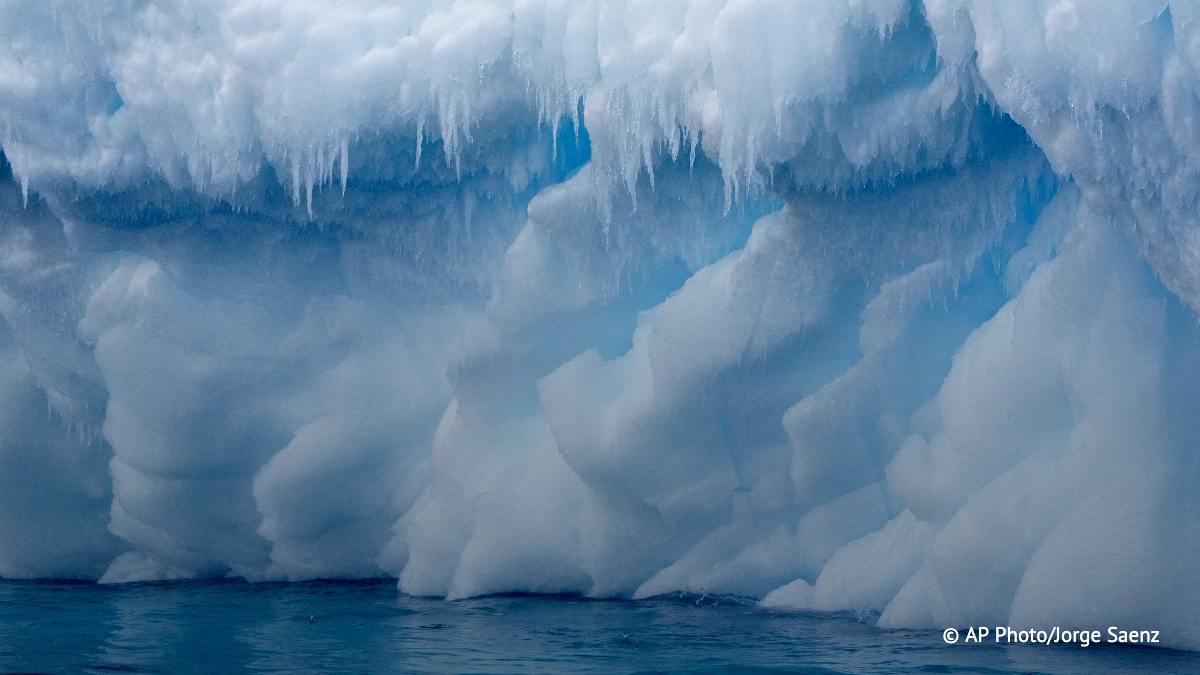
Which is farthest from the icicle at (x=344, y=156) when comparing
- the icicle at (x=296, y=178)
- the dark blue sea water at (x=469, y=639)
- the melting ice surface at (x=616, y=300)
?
the dark blue sea water at (x=469, y=639)

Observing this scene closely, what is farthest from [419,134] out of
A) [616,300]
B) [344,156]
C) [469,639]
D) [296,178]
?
[469,639]

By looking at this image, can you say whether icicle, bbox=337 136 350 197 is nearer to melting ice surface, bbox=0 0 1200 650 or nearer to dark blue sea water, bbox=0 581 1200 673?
melting ice surface, bbox=0 0 1200 650

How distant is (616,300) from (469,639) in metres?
2.64

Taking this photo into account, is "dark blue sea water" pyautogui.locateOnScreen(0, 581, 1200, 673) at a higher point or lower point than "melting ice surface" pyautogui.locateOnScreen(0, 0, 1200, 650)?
lower

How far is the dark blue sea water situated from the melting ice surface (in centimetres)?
40

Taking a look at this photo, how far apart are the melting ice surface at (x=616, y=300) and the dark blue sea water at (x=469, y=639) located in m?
0.40

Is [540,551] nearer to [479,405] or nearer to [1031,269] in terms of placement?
[479,405]

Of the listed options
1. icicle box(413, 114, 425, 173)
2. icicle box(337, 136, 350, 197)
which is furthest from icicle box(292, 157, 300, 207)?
icicle box(413, 114, 425, 173)

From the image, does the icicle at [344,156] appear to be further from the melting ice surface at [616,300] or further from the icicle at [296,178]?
the icicle at [296,178]

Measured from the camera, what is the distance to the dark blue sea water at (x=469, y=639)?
18.4 feet

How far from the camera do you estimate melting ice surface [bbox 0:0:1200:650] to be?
5.91 metres

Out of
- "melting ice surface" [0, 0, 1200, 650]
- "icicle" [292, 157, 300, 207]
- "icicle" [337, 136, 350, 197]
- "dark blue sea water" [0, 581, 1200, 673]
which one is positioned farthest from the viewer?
"icicle" [292, 157, 300, 207]

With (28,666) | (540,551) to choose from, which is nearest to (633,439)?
(540,551)

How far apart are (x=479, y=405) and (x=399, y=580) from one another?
4.90 ft
